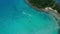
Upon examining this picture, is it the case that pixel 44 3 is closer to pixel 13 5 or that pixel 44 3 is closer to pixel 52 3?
pixel 52 3

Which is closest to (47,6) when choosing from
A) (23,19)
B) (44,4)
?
(44,4)

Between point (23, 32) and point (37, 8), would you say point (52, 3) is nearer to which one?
point (37, 8)

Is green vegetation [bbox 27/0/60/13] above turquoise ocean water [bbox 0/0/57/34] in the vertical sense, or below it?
above

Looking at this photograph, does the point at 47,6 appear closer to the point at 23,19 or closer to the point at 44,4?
the point at 44,4

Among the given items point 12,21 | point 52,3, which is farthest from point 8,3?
point 52,3

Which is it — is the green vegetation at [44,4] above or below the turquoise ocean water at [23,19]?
above

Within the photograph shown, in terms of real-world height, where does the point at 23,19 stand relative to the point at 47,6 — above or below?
below

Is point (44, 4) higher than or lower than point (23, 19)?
higher

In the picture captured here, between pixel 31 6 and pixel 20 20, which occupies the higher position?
pixel 31 6
